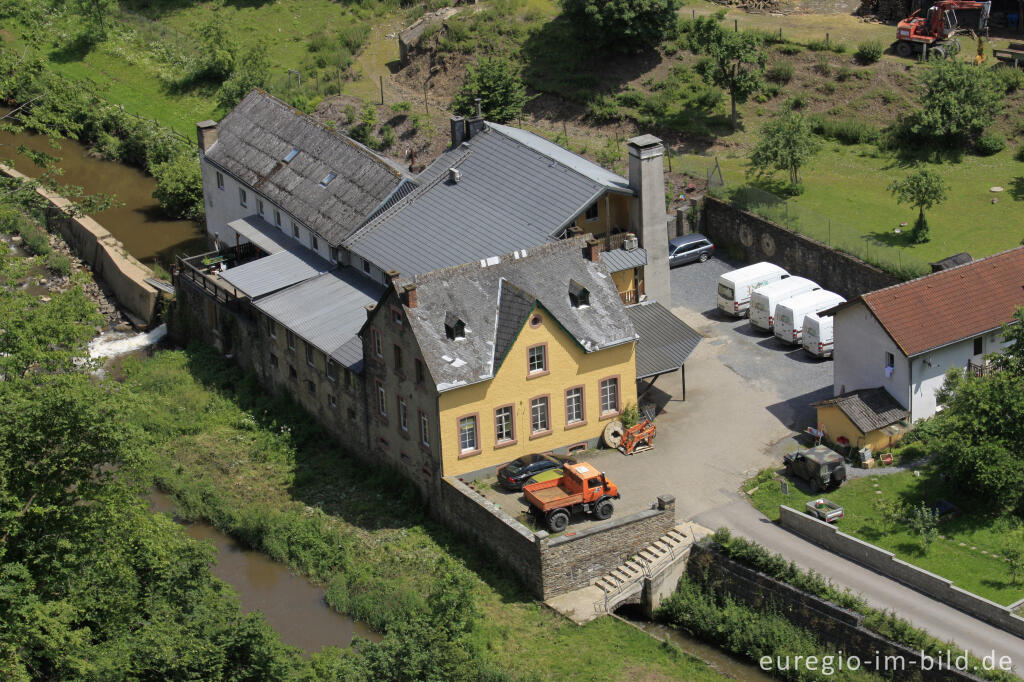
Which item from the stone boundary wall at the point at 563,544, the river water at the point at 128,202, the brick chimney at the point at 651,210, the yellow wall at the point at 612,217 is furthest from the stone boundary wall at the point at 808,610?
the river water at the point at 128,202

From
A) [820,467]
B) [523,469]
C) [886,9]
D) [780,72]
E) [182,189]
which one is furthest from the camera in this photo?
[886,9]

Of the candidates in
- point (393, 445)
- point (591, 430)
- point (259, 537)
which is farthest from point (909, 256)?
point (259, 537)

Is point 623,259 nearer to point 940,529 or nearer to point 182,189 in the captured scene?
point 940,529

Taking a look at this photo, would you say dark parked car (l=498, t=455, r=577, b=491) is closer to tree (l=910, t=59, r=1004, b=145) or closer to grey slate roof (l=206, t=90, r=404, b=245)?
grey slate roof (l=206, t=90, r=404, b=245)

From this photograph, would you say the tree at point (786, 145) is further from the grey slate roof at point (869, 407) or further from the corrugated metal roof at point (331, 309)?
the corrugated metal roof at point (331, 309)

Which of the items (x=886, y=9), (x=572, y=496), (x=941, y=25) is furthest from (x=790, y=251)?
(x=886, y=9)

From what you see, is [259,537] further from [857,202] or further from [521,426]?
[857,202]
